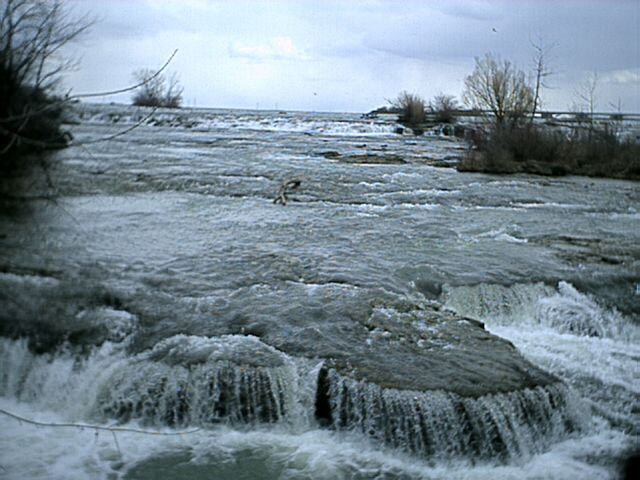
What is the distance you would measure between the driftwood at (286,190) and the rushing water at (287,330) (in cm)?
79

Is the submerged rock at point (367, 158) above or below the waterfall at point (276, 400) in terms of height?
above

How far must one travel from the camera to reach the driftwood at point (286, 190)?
53.4ft

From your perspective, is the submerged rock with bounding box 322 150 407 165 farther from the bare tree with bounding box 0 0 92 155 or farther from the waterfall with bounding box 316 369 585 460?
the waterfall with bounding box 316 369 585 460

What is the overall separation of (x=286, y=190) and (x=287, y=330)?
10.6 meters

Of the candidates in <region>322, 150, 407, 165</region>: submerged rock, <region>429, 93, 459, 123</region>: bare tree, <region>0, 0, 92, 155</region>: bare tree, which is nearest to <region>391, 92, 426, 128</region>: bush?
<region>429, 93, 459, 123</region>: bare tree

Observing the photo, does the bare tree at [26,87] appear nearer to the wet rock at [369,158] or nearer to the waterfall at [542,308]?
the waterfall at [542,308]

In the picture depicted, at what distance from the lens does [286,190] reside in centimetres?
1767

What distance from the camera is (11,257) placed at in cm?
972

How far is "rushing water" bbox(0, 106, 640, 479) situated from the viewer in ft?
18.5

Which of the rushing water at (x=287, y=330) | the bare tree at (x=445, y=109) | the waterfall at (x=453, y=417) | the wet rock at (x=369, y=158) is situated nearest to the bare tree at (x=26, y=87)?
the rushing water at (x=287, y=330)

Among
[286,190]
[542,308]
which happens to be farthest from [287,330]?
[286,190]

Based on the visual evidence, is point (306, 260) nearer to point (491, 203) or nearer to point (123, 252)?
point (123, 252)

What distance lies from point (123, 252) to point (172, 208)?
174 inches

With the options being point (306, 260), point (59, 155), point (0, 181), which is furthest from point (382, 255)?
point (59, 155)
